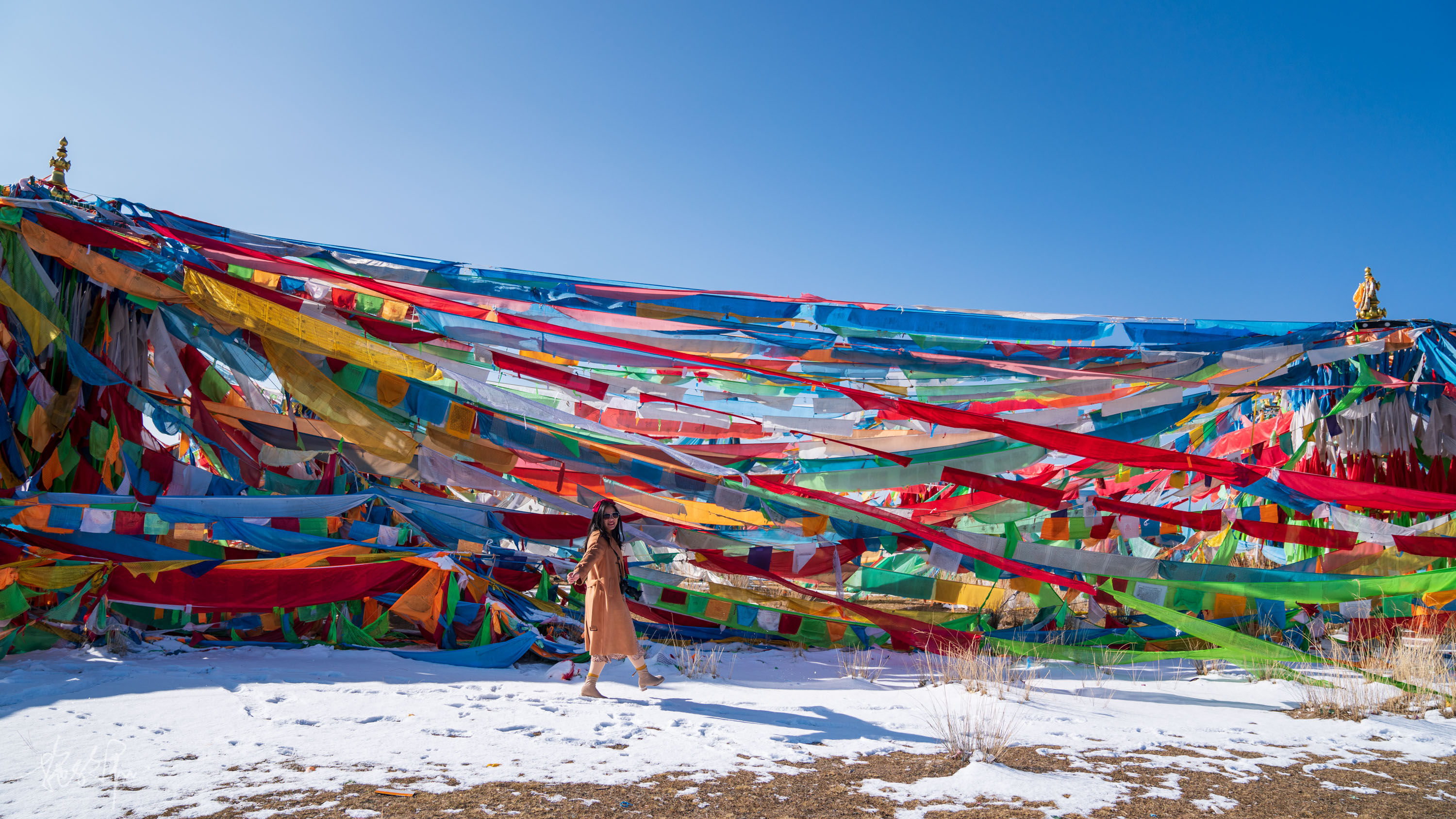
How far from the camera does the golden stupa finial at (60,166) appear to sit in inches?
289

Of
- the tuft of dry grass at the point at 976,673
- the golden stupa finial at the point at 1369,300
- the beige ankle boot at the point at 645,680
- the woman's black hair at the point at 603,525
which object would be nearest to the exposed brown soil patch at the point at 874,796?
the tuft of dry grass at the point at 976,673

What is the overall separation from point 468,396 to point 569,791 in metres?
3.56

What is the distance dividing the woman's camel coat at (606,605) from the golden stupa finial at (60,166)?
573cm

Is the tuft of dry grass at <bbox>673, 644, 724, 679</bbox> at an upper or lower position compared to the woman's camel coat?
lower

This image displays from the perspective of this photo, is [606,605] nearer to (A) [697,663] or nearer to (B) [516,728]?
(A) [697,663]

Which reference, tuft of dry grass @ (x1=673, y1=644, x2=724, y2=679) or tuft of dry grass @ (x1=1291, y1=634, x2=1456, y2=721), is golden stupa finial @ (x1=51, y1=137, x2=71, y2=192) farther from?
tuft of dry grass @ (x1=1291, y1=634, x2=1456, y2=721)

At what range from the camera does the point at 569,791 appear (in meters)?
3.52

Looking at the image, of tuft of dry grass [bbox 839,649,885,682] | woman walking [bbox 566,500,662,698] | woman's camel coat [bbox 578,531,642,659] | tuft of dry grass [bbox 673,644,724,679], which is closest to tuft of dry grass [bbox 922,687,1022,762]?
tuft of dry grass [bbox 839,649,885,682]

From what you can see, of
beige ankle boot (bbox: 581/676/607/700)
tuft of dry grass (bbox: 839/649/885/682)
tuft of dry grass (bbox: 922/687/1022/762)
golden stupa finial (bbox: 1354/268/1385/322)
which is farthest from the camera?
golden stupa finial (bbox: 1354/268/1385/322)

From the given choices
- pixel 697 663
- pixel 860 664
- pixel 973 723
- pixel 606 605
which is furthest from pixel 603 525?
pixel 973 723

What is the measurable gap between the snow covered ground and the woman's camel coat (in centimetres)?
31

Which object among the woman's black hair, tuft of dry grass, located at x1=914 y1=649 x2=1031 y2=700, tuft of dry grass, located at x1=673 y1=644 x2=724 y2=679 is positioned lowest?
tuft of dry grass, located at x1=673 y1=644 x2=724 y2=679

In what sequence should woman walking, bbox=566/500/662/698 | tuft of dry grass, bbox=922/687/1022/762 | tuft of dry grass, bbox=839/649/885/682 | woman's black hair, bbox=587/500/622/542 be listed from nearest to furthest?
1. tuft of dry grass, bbox=922/687/1022/762
2. woman walking, bbox=566/500/662/698
3. woman's black hair, bbox=587/500/622/542
4. tuft of dry grass, bbox=839/649/885/682

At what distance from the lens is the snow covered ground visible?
357cm
